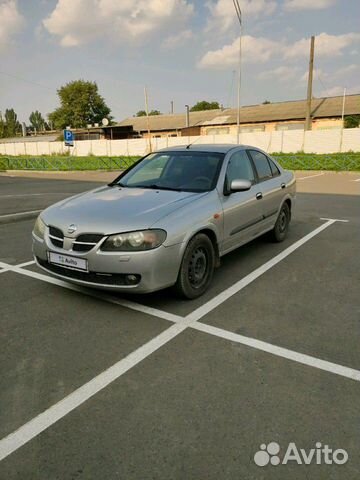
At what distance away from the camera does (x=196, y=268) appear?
152 inches

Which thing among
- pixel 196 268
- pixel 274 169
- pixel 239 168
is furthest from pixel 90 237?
pixel 274 169

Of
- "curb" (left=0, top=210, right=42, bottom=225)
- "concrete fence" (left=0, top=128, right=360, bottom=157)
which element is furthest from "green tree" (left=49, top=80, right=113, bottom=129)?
"curb" (left=0, top=210, right=42, bottom=225)

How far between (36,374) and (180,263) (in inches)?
61.1

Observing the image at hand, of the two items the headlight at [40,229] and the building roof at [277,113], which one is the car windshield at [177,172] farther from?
the building roof at [277,113]

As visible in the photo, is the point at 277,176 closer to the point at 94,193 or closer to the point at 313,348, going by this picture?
the point at 94,193

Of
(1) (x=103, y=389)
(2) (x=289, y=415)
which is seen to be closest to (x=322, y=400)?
(2) (x=289, y=415)

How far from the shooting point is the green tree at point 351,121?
1373 inches

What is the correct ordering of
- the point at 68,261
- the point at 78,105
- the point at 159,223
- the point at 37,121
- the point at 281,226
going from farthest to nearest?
the point at 37,121
the point at 78,105
the point at 281,226
the point at 68,261
the point at 159,223

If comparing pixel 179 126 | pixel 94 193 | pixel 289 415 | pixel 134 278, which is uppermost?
pixel 179 126

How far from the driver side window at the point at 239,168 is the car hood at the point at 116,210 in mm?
704

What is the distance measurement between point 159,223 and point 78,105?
80112mm

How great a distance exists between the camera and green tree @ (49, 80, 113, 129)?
76125 millimetres

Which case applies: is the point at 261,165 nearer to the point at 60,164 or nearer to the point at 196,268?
the point at 196,268

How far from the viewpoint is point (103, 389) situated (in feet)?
8.05
